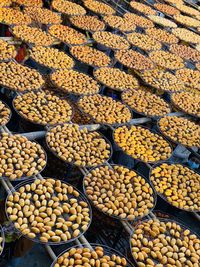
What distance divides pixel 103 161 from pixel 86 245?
824mm

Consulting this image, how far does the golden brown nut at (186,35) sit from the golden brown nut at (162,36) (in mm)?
225

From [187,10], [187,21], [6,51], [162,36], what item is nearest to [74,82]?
[6,51]

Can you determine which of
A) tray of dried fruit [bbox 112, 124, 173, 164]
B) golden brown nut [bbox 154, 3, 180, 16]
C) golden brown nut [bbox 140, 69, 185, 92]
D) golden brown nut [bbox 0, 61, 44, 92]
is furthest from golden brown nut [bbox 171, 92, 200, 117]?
golden brown nut [bbox 154, 3, 180, 16]

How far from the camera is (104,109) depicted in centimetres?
343

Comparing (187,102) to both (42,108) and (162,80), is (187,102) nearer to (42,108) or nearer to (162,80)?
(162,80)

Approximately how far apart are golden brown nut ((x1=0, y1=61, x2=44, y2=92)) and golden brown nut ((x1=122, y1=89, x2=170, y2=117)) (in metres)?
1.03

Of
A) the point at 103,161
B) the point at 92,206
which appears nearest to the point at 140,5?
the point at 103,161

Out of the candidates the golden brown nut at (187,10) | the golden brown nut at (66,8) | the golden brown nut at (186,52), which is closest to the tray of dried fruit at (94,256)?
the golden brown nut at (186,52)

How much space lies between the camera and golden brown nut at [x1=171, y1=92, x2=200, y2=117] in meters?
3.94

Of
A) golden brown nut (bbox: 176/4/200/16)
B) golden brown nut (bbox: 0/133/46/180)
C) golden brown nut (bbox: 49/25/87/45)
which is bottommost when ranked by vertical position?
golden brown nut (bbox: 0/133/46/180)

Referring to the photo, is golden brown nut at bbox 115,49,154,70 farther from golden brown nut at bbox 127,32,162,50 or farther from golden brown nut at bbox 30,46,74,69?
golden brown nut at bbox 30,46,74,69

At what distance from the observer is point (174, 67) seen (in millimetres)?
4770

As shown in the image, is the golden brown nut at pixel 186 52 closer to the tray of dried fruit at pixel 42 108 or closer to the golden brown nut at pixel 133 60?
the golden brown nut at pixel 133 60

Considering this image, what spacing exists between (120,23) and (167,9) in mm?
2023
